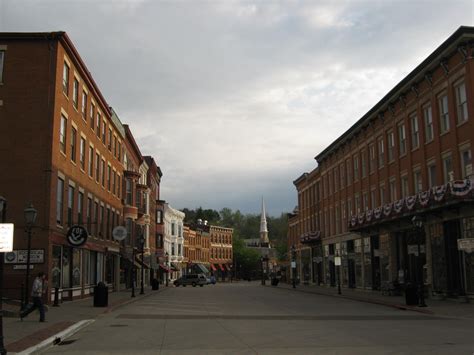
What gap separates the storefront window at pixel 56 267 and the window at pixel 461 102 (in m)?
→ 22.5

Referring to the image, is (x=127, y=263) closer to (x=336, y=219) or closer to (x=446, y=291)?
(x=336, y=219)

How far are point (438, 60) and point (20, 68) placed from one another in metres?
22.6

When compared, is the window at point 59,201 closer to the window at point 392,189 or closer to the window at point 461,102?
the window at point 461,102

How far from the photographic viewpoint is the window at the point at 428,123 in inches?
1356

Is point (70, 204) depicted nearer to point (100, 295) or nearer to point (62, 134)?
point (62, 134)

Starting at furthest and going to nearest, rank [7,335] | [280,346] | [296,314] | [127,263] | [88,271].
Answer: [127,263], [88,271], [296,314], [7,335], [280,346]

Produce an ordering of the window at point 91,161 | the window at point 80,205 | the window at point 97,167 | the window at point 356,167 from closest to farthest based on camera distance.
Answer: the window at point 80,205, the window at point 91,161, the window at point 97,167, the window at point 356,167

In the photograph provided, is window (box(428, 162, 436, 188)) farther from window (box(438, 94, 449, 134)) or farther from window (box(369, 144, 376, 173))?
window (box(369, 144, 376, 173))

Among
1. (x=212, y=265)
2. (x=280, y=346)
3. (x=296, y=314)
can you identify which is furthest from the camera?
(x=212, y=265)

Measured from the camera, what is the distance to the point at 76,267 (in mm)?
34312

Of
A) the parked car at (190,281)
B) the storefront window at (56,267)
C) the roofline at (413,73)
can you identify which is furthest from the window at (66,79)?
the parked car at (190,281)

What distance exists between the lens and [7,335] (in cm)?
1575

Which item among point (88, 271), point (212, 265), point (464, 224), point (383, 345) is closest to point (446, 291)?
point (464, 224)

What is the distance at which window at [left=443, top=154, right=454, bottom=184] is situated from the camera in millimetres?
31641
